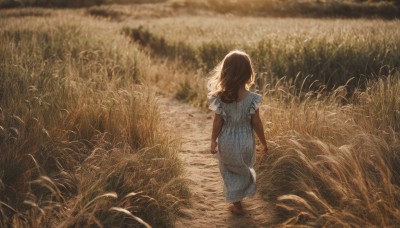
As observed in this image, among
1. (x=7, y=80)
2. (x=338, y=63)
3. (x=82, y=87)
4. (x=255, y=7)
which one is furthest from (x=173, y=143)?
(x=255, y=7)

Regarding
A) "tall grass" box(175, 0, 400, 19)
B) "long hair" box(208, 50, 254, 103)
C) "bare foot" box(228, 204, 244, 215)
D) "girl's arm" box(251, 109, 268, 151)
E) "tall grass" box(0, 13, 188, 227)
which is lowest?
"bare foot" box(228, 204, 244, 215)

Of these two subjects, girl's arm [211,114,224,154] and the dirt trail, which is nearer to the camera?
the dirt trail

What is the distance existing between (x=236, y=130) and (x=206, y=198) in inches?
33.2

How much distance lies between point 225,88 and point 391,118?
180 centimetres

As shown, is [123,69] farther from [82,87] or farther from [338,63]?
[338,63]

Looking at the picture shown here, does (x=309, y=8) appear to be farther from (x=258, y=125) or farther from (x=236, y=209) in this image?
(x=236, y=209)

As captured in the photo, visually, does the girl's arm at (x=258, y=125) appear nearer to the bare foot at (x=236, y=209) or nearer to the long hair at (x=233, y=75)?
the long hair at (x=233, y=75)

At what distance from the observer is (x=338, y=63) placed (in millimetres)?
7875

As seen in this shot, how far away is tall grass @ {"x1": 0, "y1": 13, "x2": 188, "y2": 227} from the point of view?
11.2 ft

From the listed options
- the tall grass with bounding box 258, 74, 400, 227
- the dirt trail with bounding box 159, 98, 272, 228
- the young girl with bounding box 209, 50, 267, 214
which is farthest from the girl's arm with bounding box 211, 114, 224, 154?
the tall grass with bounding box 258, 74, 400, 227

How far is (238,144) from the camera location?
4074mm

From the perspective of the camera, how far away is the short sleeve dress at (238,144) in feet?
13.4

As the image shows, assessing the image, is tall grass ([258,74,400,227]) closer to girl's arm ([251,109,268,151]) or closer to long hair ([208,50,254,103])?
girl's arm ([251,109,268,151])

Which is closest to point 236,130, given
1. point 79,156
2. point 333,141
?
point 333,141
